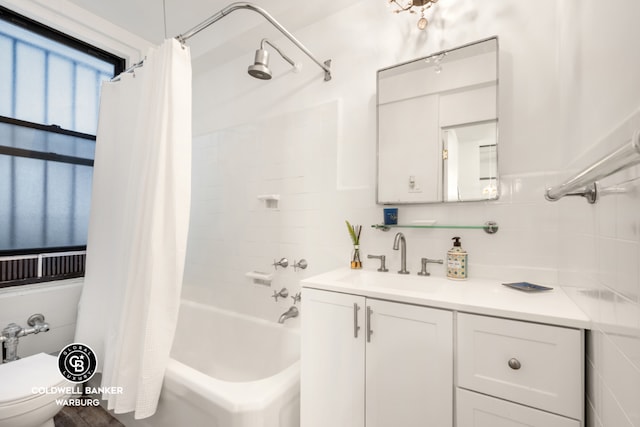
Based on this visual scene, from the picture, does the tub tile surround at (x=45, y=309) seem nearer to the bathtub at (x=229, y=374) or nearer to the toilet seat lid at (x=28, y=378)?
the toilet seat lid at (x=28, y=378)

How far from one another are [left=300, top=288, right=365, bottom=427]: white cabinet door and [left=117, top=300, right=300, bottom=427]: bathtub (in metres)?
0.14

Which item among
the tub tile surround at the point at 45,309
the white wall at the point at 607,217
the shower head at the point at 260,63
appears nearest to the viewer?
the white wall at the point at 607,217

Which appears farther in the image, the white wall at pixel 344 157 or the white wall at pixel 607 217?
the white wall at pixel 344 157

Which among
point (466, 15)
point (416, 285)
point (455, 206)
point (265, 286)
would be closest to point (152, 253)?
point (265, 286)

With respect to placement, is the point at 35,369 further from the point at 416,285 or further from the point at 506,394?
the point at 506,394

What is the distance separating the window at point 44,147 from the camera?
6.12 feet

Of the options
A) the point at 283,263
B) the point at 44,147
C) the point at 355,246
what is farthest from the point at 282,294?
the point at 44,147

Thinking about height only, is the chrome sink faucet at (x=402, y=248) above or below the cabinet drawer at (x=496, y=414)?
above

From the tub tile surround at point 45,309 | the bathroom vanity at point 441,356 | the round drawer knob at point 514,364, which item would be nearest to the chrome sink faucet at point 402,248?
→ the bathroom vanity at point 441,356

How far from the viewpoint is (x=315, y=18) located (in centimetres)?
184

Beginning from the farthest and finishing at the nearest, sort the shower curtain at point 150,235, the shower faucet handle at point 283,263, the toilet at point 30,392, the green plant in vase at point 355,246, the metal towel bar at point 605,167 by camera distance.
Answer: the shower faucet handle at point 283,263
the green plant in vase at point 355,246
the shower curtain at point 150,235
the toilet at point 30,392
the metal towel bar at point 605,167

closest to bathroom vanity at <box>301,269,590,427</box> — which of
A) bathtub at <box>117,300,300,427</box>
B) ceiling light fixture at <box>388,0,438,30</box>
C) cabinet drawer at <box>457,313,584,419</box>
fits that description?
cabinet drawer at <box>457,313,584,419</box>

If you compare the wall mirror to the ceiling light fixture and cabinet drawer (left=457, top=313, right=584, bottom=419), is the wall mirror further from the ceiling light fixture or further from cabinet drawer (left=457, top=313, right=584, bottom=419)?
cabinet drawer (left=457, top=313, right=584, bottom=419)

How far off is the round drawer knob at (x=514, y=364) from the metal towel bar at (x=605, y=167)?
509mm
